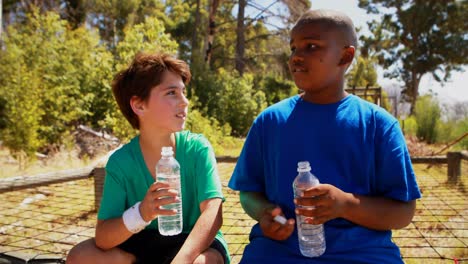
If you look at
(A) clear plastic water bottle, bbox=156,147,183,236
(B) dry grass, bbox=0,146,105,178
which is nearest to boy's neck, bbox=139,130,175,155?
(A) clear plastic water bottle, bbox=156,147,183,236

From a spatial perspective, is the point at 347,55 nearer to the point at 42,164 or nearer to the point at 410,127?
the point at 42,164

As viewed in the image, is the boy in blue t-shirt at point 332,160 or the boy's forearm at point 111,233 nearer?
A: the boy in blue t-shirt at point 332,160

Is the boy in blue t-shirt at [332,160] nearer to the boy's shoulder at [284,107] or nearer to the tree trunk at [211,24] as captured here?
the boy's shoulder at [284,107]

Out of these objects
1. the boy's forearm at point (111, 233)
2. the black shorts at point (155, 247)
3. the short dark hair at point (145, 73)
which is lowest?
the black shorts at point (155, 247)

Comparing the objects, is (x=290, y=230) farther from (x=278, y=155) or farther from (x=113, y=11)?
(x=113, y=11)

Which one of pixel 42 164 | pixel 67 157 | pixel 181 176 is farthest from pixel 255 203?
pixel 67 157

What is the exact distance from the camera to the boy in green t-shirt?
5.19 feet

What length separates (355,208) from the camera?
131 centimetres

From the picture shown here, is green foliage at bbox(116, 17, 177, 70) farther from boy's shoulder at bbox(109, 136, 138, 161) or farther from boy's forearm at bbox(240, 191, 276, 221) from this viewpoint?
boy's forearm at bbox(240, 191, 276, 221)

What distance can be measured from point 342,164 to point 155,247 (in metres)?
0.79

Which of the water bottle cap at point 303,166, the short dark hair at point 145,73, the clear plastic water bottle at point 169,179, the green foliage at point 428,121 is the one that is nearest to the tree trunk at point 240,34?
the green foliage at point 428,121

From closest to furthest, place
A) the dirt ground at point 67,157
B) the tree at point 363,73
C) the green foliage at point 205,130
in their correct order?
the dirt ground at point 67,157 < the green foliage at point 205,130 < the tree at point 363,73

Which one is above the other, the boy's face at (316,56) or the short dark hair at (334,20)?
the short dark hair at (334,20)

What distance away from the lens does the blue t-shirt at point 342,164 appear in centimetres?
135
